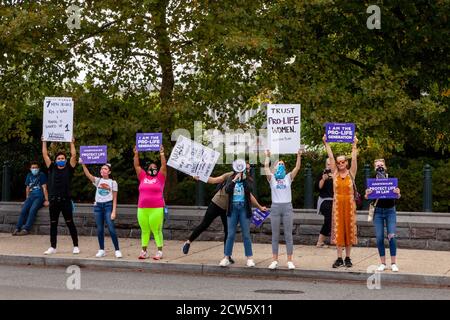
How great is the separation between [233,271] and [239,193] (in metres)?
1.28

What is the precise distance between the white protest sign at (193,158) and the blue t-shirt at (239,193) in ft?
3.50

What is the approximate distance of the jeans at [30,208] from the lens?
18.6 metres

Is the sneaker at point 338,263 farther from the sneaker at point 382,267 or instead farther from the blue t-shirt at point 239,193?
the blue t-shirt at point 239,193

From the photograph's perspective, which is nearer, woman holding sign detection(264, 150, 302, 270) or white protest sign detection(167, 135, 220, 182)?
woman holding sign detection(264, 150, 302, 270)

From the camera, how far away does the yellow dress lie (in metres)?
12.9

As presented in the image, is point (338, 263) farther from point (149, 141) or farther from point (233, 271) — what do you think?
point (149, 141)

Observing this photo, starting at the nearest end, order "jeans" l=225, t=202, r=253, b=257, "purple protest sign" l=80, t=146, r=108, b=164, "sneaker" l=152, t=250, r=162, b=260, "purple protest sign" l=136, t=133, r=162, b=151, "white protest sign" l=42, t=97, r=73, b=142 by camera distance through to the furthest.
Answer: "jeans" l=225, t=202, r=253, b=257 < "sneaker" l=152, t=250, r=162, b=260 < "purple protest sign" l=136, t=133, r=162, b=151 < "purple protest sign" l=80, t=146, r=108, b=164 < "white protest sign" l=42, t=97, r=73, b=142

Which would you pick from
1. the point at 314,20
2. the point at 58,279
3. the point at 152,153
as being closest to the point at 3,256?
the point at 58,279

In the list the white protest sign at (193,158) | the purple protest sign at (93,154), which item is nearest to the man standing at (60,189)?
the purple protest sign at (93,154)

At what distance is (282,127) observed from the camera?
13.9m

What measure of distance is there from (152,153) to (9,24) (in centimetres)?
428

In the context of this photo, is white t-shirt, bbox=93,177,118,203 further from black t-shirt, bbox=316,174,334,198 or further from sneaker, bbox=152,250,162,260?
black t-shirt, bbox=316,174,334,198

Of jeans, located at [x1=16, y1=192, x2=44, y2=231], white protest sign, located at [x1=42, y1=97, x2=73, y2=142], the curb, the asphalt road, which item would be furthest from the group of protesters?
jeans, located at [x1=16, y1=192, x2=44, y2=231]

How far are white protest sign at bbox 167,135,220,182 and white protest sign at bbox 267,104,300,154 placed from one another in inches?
44.8
